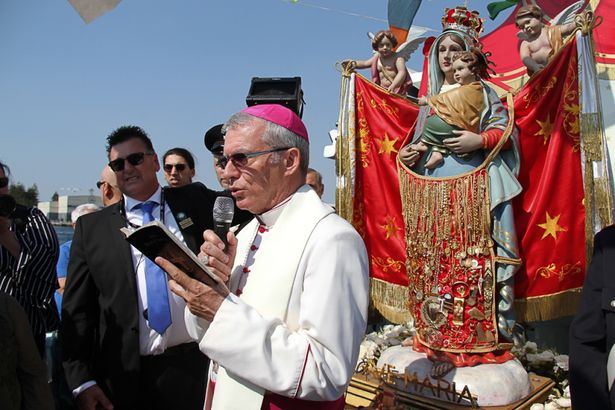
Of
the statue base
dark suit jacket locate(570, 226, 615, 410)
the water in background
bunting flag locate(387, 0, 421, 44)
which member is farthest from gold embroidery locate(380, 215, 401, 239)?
dark suit jacket locate(570, 226, 615, 410)

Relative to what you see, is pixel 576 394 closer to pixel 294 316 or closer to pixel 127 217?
pixel 294 316

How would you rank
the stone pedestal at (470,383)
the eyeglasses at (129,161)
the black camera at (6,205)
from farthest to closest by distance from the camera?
the stone pedestal at (470,383) < the eyeglasses at (129,161) < the black camera at (6,205)

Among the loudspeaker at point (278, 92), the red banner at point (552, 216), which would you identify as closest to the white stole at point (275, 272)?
the loudspeaker at point (278, 92)

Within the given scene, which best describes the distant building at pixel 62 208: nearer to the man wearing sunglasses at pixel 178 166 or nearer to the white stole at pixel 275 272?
the man wearing sunglasses at pixel 178 166

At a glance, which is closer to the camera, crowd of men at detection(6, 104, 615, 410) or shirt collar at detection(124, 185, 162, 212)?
crowd of men at detection(6, 104, 615, 410)

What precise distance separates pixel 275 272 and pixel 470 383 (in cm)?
212

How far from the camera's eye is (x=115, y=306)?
252 centimetres

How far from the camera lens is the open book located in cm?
139

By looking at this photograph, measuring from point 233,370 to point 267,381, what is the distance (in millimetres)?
103

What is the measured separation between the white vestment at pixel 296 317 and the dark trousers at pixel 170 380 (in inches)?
35.8

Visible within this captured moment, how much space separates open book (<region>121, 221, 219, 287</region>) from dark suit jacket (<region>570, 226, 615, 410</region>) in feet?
4.23

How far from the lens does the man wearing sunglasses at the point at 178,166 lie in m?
4.35

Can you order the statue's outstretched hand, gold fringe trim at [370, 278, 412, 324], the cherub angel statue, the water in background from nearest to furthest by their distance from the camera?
1. the statue's outstretched hand
2. gold fringe trim at [370, 278, 412, 324]
3. the cherub angel statue
4. the water in background

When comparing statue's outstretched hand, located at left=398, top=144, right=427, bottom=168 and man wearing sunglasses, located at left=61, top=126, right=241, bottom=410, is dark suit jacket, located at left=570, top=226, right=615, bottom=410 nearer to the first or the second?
man wearing sunglasses, located at left=61, top=126, right=241, bottom=410
